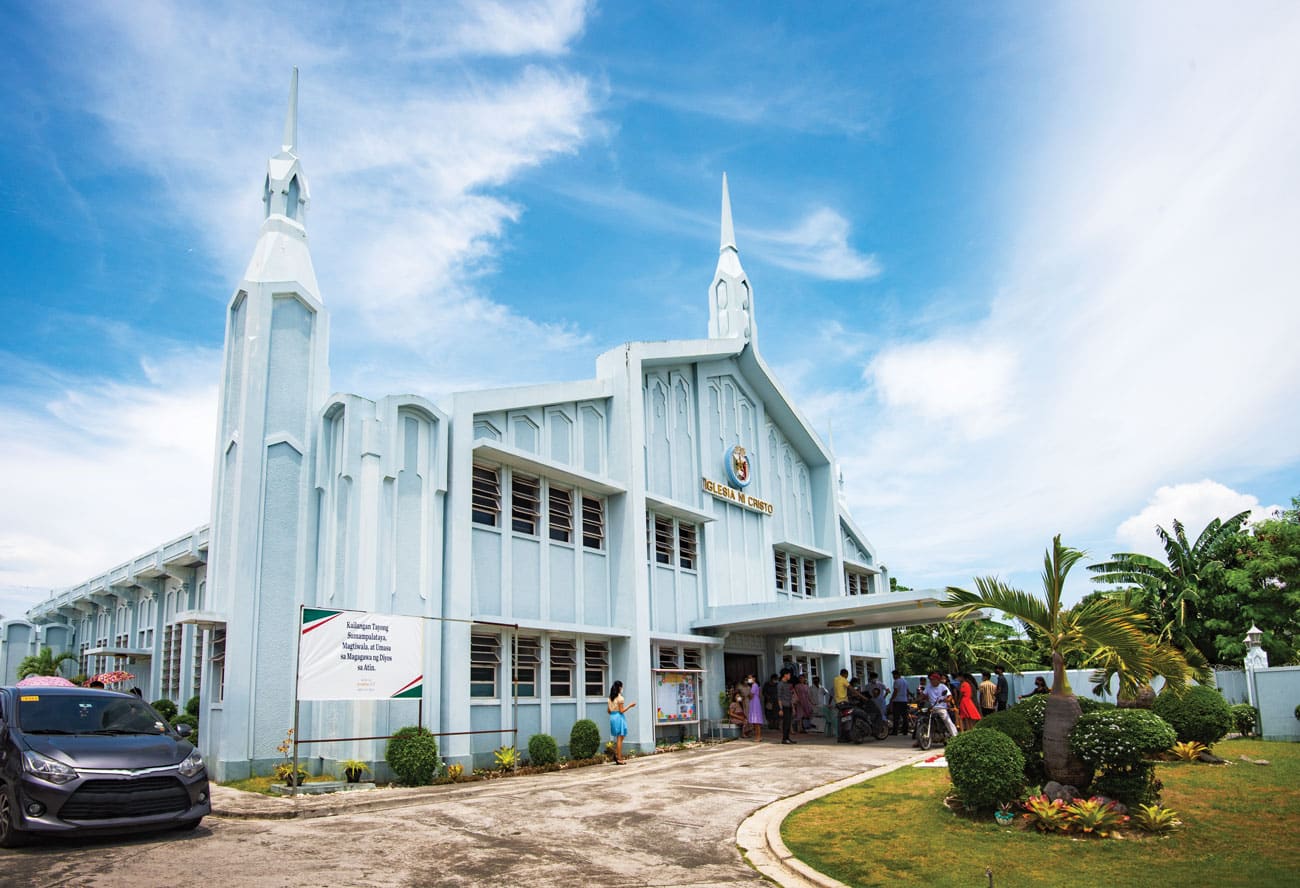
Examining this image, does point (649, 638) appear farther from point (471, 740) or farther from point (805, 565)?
point (805, 565)

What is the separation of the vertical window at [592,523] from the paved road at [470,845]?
6.92 metres

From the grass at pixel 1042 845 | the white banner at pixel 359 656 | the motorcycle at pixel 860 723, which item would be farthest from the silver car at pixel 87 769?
the motorcycle at pixel 860 723

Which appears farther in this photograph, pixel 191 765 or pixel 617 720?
pixel 617 720

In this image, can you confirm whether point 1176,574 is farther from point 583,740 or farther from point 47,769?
point 47,769

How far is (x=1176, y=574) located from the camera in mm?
37938

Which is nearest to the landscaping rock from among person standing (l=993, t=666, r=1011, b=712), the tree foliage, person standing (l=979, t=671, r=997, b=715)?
person standing (l=979, t=671, r=997, b=715)

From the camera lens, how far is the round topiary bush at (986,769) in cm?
1090

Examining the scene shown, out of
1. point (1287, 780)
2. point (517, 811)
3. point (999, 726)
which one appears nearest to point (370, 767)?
point (517, 811)

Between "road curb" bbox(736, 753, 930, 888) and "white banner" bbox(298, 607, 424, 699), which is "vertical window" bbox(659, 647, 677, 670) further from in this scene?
"white banner" bbox(298, 607, 424, 699)

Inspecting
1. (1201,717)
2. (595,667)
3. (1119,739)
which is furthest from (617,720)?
(1201,717)

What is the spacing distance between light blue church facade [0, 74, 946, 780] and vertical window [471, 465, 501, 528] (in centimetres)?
5

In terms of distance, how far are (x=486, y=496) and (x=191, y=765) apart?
8.80m

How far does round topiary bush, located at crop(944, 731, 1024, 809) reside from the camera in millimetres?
10898

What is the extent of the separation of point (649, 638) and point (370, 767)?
757 centimetres
